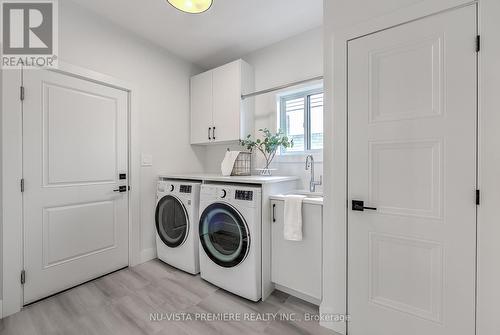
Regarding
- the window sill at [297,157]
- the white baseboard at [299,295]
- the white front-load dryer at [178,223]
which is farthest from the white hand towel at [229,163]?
the white baseboard at [299,295]

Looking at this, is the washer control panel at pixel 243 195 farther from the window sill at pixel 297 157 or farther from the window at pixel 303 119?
the window at pixel 303 119

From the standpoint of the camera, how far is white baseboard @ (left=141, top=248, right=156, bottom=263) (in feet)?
8.32

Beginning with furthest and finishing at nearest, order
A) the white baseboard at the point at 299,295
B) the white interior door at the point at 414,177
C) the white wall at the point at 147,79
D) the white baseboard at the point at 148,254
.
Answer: the white baseboard at the point at 148,254
the white wall at the point at 147,79
the white baseboard at the point at 299,295
the white interior door at the point at 414,177

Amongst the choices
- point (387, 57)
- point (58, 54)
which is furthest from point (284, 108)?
point (58, 54)

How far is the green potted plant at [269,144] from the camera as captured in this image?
Answer: 2357 millimetres

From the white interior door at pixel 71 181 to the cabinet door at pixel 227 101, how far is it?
3.53ft

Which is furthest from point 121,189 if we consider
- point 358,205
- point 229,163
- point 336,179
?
point 358,205

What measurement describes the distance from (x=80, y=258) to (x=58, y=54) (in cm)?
190

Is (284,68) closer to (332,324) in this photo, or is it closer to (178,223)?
(178,223)

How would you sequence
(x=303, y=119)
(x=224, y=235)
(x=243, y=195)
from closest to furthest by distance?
(x=243, y=195) < (x=224, y=235) < (x=303, y=119)

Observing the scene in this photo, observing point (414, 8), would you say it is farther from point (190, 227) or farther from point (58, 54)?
point (58, 54)

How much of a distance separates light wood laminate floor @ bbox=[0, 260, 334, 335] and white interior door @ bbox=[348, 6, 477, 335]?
22.0 inches

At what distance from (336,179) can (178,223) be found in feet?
5.74

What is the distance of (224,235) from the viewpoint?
1967 millimetres
